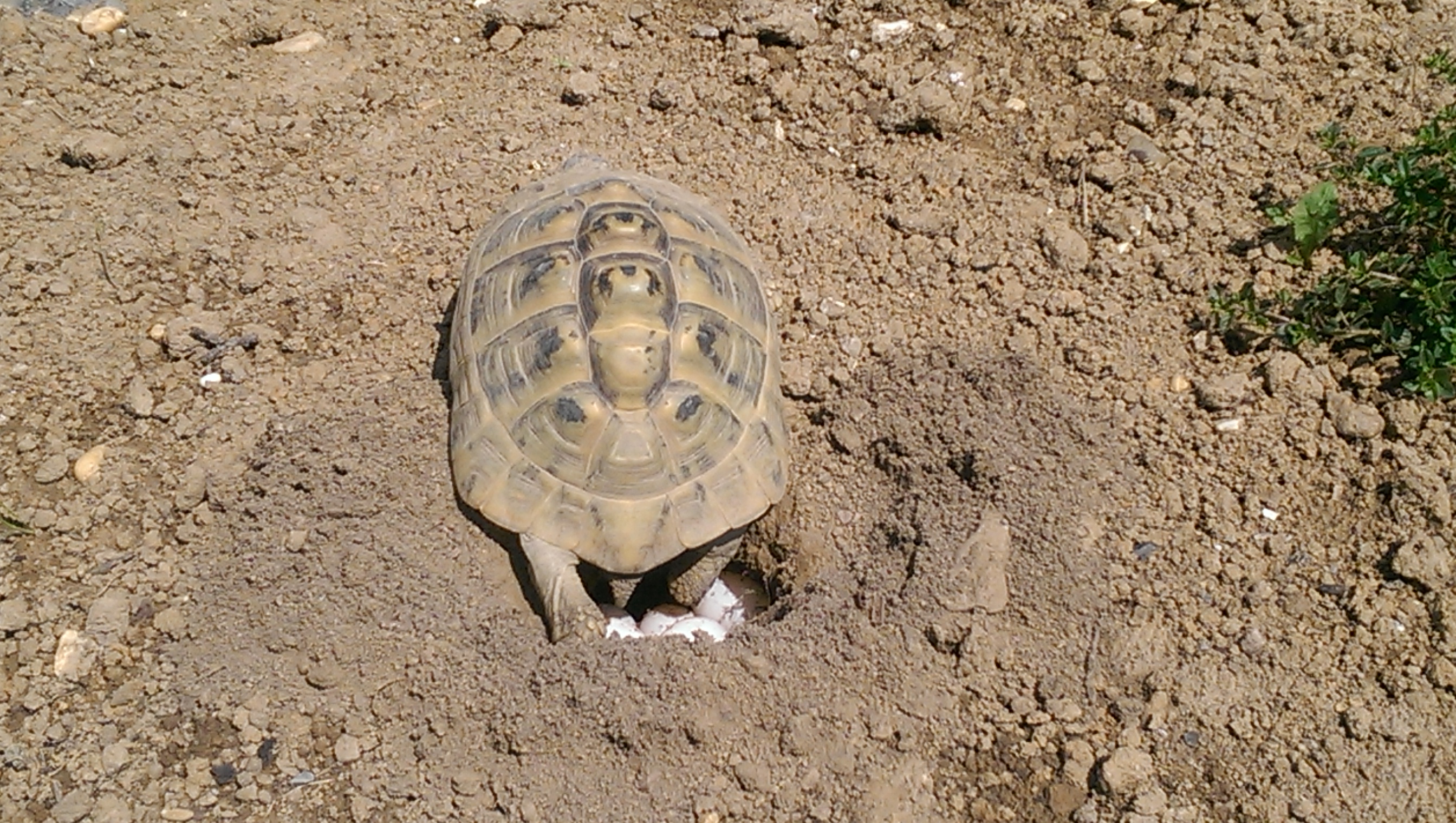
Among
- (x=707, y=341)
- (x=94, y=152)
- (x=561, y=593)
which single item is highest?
(x=707, y=341)

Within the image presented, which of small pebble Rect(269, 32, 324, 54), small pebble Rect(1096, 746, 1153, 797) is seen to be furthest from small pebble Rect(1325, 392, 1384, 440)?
small pebble Rect(269, 32, 324, 54)

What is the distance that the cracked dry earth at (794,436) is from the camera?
10.6 feet

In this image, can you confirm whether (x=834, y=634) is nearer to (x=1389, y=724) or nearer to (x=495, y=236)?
(x=1389, y=724)

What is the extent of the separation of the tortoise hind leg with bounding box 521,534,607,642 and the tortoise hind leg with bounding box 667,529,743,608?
1.35 ft

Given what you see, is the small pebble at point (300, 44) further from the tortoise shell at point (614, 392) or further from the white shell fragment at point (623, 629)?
the white shell fragment at point (623, 629)

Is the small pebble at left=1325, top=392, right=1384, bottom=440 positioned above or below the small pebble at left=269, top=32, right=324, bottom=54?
above

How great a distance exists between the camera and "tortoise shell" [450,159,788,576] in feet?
11.3

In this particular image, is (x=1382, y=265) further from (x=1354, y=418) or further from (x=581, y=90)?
(x=581, y=90)

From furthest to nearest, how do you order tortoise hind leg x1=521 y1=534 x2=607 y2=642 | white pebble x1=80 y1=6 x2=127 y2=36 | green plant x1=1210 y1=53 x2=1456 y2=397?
white pebble x1=80 y1=6 x2=127 y2=36 < green plant x1=1210 y1=53 x2=1456 y2=397 < tortoise hind leg x1=521 y1=534 x2=607 y2=642

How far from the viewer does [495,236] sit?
4.04m

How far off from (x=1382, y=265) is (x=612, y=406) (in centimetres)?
263

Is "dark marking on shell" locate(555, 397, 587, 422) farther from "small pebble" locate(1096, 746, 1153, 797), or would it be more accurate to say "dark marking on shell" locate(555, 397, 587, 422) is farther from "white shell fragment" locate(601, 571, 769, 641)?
"small pebble" locate(1096, 746, 1153, 797)

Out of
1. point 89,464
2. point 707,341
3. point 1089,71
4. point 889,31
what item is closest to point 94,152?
point 89,464

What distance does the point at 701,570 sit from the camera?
12.5ft
